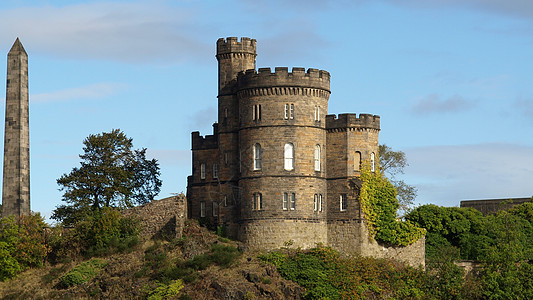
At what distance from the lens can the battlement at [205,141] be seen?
255ft

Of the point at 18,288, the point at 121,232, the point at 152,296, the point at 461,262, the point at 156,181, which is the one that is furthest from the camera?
the point at 156,181

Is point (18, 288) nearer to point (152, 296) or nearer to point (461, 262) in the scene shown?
point (152, 296)

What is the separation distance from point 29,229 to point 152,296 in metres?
12.5

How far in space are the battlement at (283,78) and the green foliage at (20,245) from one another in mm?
17889

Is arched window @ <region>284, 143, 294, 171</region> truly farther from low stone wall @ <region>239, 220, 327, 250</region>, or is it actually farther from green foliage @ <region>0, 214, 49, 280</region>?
green foliage @ <region>0, 214, 49, 280</region>

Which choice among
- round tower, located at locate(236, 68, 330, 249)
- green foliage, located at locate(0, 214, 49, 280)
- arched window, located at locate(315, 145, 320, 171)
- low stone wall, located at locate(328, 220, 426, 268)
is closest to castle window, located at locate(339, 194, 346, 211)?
low stone wall, located at locate(328, 220, 426, 268)

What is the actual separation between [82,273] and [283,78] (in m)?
19.5

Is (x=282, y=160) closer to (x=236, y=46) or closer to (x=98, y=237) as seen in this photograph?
(x=236, y=46)

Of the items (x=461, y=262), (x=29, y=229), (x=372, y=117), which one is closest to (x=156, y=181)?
(x=29, y=229)

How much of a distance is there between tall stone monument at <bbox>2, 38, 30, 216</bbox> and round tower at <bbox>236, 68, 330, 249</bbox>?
50.0 feet

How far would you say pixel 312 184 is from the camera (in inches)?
2805

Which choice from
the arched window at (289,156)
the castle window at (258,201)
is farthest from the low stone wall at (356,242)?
the castle window at (258,201)

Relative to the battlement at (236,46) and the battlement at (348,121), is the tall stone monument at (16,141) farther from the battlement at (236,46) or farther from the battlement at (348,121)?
the battlement at (348,121)

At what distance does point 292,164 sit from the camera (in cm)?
7069
